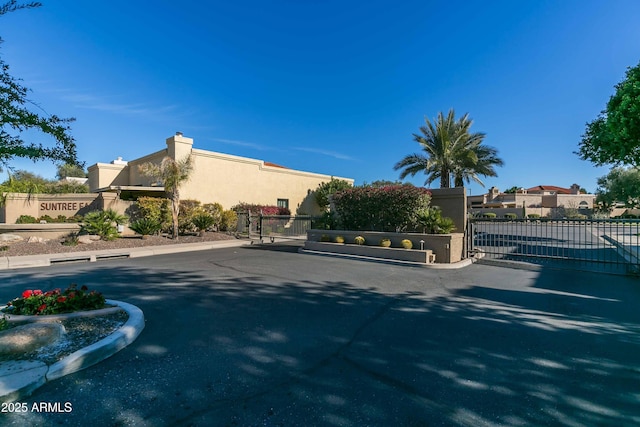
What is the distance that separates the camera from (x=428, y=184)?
23.0 m

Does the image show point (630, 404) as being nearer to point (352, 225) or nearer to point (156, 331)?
point (156, 331)

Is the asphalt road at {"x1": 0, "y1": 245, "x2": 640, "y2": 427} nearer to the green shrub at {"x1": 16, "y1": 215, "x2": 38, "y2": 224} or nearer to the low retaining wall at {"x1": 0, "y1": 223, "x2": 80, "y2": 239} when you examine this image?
the low retaining wall at {"x1": 0, "y1": 223, "x2": 80, "y2": 239}

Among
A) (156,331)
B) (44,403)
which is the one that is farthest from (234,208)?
(44,403)

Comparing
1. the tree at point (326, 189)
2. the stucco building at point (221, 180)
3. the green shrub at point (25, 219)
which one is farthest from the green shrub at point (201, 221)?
the tree at point (326, 189)

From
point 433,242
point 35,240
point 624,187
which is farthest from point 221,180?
point 624,187

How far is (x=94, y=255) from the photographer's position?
11.9 meters

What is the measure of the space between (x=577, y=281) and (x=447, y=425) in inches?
307

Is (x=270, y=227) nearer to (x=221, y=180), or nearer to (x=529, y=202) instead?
(x=221, y=180)

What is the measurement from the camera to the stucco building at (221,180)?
20.4m

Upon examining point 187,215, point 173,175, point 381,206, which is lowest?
point 187,215

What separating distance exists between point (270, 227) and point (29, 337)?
50.1 ft

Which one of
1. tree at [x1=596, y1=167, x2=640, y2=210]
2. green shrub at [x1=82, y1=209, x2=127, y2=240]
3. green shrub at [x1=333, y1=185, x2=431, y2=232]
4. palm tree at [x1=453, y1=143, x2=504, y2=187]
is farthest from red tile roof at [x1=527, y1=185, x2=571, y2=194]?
green shrub at [x1=82, y1=209, x2=127, y2=240]

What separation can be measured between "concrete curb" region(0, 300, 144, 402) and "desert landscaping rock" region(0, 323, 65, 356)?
0.34 meters

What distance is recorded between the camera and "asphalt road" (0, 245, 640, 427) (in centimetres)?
267
